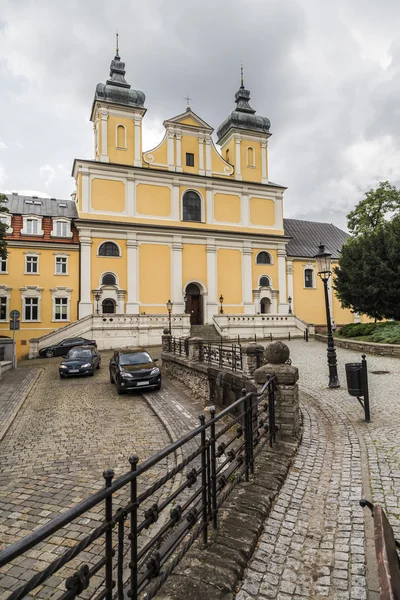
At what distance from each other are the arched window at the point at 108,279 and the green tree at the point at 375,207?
74.5 feet

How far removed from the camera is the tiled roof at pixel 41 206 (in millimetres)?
33906

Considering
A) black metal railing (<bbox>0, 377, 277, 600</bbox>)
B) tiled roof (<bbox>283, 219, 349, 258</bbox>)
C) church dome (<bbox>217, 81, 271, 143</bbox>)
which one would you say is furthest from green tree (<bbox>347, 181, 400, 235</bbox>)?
black metal railing (<bbox>0, 377, 277, 600</bbox>)

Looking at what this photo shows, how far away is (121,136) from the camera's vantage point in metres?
34.6

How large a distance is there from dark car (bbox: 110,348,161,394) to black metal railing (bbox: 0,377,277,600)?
22.3ft

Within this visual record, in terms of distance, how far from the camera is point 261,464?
511 centimetres

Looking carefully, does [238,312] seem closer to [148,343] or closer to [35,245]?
[148,343]

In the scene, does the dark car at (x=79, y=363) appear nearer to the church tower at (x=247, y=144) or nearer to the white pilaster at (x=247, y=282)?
the white pilaster at (x=247, y=282)

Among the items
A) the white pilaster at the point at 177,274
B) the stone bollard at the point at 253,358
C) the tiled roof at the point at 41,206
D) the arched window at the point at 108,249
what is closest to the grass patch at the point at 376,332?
the stone bollard at the point at 253,358

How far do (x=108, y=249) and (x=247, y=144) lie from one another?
61.9 ft

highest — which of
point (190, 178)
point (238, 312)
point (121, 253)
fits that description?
point (190, 178)

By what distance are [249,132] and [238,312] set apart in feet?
63.0

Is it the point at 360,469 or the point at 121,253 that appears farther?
the point at 121,253

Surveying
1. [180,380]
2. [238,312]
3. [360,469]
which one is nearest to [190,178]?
[238,312]

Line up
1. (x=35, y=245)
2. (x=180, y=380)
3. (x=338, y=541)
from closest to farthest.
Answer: (x=338, y=541), (x=180, y=380), (x=35, y=245)
